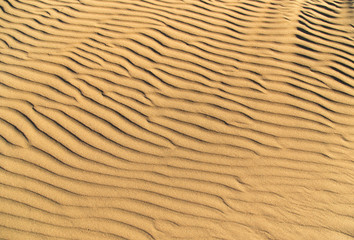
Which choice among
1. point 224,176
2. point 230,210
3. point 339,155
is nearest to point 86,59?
point 224,176

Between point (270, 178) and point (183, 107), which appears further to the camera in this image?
point (183, 107)

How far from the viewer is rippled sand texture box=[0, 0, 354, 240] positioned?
248 cm

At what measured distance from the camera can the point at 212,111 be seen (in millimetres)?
3289

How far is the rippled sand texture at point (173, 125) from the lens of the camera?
8.15ft

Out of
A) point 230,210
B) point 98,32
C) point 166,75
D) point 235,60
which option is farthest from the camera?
point 98,32

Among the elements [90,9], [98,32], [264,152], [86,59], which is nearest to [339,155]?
[264,152]

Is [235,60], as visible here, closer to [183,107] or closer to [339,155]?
[183,107]

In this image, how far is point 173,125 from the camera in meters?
3.12

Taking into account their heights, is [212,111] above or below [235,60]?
below

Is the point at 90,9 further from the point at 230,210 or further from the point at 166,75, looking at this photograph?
the point at 230,210

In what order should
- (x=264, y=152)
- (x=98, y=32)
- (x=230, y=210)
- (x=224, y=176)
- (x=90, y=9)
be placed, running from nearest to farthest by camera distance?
1. (x=230, y=210)
2. (x=224, y=176)
3. (x=264, y=152)
4. (x=98, y=32)
5. (x=90, y=9)

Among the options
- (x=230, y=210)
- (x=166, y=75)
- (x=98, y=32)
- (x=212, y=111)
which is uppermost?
(x=98, y=32)

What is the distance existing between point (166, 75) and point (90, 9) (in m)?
1.81

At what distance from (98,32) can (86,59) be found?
586mm
